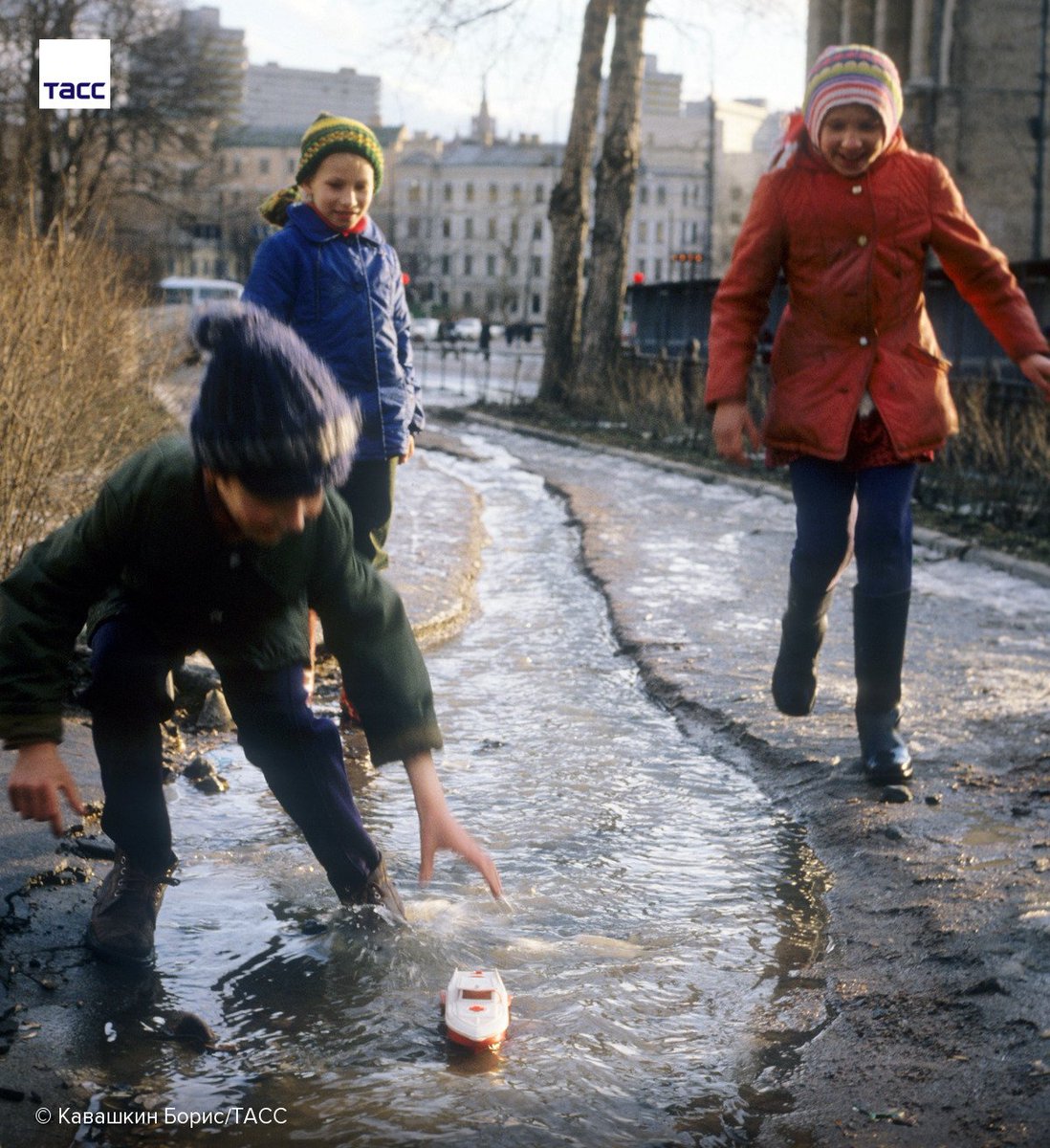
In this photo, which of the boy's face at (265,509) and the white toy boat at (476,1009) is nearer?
the boy's face at (265,509)

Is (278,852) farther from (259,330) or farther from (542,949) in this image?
(259,330)

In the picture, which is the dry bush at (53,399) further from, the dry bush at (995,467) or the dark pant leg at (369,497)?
the dry bush at (995,467)

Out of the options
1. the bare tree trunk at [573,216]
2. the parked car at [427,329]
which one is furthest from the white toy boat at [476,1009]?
the parked car at [427,329]

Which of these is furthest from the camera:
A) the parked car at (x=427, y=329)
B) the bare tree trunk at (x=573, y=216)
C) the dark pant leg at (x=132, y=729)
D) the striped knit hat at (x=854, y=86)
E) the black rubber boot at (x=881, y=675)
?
the parked car at (x=427, y=329)

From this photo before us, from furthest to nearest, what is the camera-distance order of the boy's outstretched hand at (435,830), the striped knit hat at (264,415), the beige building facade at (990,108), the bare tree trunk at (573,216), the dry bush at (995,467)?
the beige building facade at (990,108), the bare tree trunk at (573,216), the dry bush at (995,467), the boy's outstretched hand at (435,830), the striped knit hat at (264,415)

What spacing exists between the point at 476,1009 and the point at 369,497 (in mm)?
2410

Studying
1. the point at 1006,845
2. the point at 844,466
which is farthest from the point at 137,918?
the point at 844,466

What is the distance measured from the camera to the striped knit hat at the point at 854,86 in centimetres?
427

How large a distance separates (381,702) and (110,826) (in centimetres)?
66

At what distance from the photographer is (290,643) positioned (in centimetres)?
303

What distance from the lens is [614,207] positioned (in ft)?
Result: 71.9

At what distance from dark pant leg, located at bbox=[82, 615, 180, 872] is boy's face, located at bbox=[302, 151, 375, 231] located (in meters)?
2.16

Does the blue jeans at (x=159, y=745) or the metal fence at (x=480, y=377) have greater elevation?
the metal fence at (x=480, y=377)

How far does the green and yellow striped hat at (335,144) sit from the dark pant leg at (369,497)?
2.90 feet
